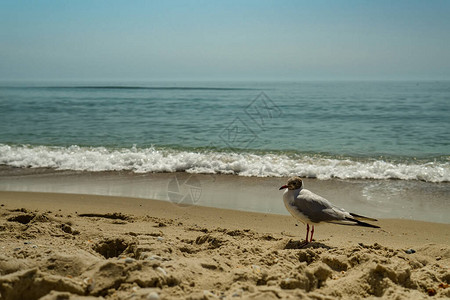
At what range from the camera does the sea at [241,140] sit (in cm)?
927

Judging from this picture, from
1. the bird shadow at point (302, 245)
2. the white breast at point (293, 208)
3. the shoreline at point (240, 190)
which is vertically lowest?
the shoreline at point (240, 190)

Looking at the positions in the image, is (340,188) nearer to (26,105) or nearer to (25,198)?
(25,198)

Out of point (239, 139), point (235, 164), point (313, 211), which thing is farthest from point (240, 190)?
point (239, 139)

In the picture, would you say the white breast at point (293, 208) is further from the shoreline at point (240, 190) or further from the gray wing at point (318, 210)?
the shoreline at point (240, 190)

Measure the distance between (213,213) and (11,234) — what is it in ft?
9.18

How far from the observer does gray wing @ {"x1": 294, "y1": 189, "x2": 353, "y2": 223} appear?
14.9 ft

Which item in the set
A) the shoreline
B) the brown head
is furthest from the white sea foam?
the brown head

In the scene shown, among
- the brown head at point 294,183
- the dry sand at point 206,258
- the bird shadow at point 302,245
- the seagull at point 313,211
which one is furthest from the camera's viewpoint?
the brown head at point 294,183

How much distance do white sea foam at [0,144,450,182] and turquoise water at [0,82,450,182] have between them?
0.02m

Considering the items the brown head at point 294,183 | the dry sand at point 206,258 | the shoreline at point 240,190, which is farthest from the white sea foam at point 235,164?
the brown head at point 294,183

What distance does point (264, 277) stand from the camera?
10.4 ft

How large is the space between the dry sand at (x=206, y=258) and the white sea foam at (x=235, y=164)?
3040 mm

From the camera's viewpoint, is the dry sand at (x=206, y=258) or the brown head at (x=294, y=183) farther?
the brown head at (x=294, y=183)

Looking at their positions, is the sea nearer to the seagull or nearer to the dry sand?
the dry sand
